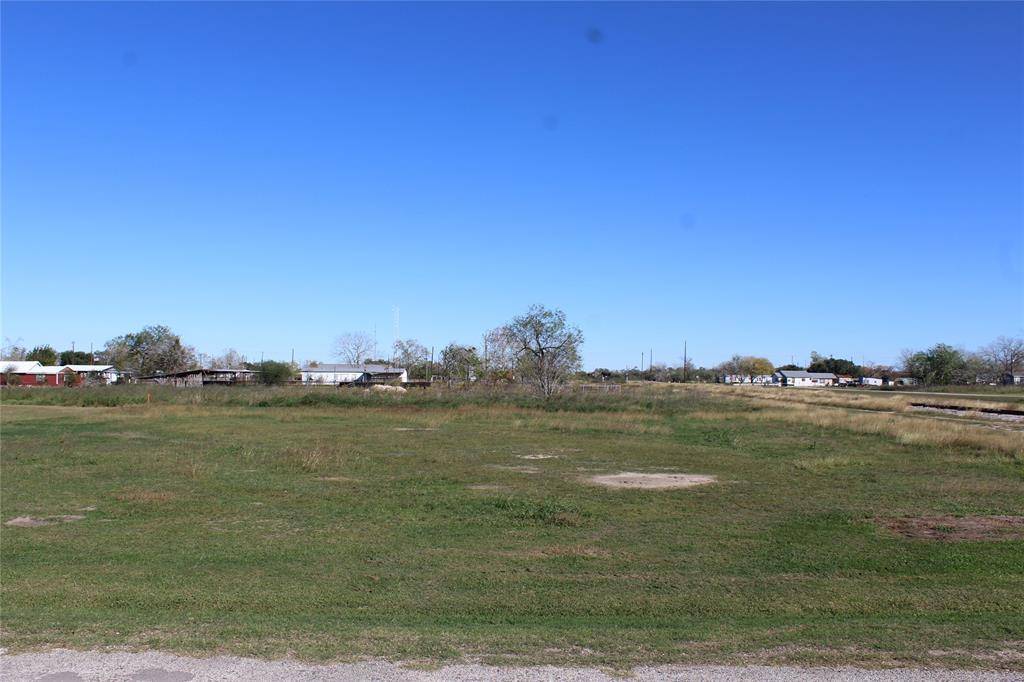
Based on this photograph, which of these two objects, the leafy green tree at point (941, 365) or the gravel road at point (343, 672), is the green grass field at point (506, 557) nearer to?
the gravel road at point (343, 672)

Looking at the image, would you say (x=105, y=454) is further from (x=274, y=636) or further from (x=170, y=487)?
(x=274, y=636)

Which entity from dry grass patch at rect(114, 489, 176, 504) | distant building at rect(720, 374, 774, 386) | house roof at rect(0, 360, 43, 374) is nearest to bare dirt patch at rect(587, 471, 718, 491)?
dry grass patch at rect(114, 489, 176, 504)

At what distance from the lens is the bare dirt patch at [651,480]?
55.2 ft

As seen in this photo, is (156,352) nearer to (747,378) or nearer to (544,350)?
(544,350)

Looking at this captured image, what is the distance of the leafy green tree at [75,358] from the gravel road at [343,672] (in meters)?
156

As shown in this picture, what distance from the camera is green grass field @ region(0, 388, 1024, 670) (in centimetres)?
632

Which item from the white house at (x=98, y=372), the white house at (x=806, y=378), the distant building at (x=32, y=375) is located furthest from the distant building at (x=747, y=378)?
the distant building at (x=32, y=375)

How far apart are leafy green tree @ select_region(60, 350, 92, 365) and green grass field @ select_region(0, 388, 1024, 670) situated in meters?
137

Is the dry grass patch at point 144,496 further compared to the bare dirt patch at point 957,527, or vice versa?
the dry grass patch at point 144,496

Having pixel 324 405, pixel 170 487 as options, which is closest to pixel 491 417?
pixel 324 405

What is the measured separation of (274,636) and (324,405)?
146 ft

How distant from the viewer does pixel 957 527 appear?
11.9m

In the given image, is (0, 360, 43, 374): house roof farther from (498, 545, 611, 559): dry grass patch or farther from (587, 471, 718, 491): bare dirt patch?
(498, 545, 611, 559): dry grass patch

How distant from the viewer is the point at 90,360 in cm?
14712
